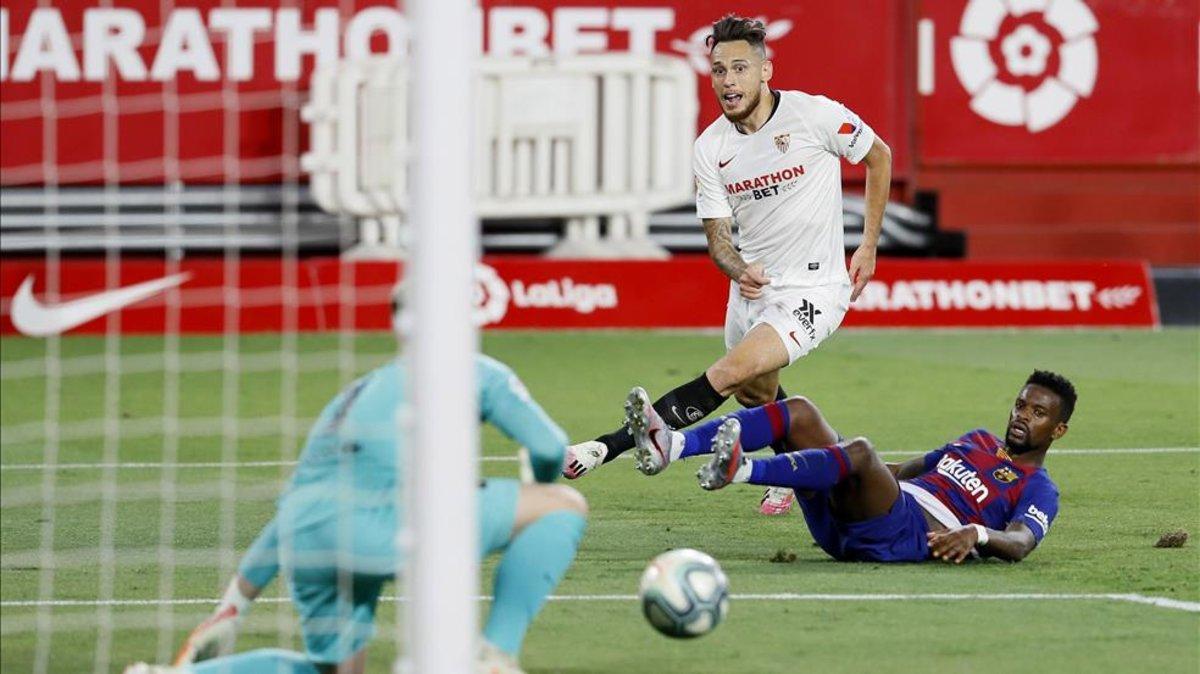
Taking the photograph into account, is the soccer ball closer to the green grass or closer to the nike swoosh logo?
the green grass

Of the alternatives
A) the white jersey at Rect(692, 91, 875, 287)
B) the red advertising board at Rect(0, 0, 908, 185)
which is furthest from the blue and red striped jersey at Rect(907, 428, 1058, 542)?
the red advertising board at Rect(0, 0, 908, 185)

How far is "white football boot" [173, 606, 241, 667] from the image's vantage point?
560 cm

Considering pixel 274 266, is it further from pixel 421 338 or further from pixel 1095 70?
pixel 421 338

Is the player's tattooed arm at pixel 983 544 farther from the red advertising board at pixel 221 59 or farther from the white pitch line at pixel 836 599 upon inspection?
the red advertising board at pixel 221 59

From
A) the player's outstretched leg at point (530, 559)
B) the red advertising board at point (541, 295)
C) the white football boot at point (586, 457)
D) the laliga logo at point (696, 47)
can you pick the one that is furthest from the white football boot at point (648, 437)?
the laliga logo at point (696, 47)

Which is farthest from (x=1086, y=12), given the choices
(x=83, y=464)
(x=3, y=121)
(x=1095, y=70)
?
(x=83, y=464)

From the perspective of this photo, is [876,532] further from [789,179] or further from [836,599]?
[789,179]

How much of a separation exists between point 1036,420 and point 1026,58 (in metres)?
14.0

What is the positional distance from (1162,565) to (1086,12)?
14.4 m

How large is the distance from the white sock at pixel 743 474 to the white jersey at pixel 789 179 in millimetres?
1846

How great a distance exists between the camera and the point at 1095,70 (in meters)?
21.3

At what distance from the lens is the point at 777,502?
8.97 m

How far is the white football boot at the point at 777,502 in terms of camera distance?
29.4 feet

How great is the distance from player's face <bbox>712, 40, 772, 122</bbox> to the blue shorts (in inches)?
76.8
